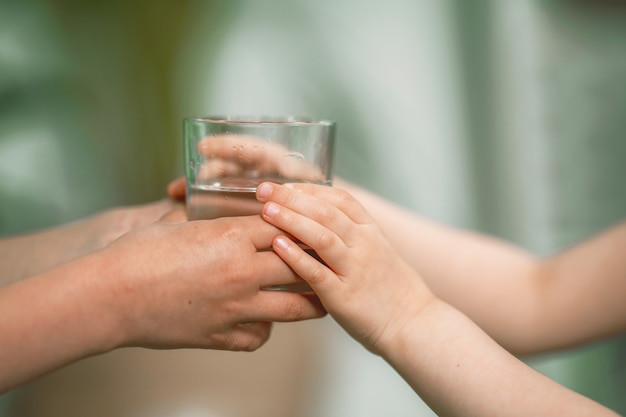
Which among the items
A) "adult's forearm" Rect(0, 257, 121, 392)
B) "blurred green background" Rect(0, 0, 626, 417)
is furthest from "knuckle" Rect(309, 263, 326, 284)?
"blurred green background" Rect(0, 0, 626, 417)

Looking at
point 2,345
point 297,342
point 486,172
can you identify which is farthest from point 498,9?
point 2,345

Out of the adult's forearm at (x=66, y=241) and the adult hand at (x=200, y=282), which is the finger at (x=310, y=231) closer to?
the adult hand at (x=200, y=282)

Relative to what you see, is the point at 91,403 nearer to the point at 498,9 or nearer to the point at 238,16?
the point at 238,16

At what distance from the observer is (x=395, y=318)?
1.48 feet

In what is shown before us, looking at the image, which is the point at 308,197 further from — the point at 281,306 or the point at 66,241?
the point at 66,241

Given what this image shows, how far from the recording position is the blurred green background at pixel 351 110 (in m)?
0.73

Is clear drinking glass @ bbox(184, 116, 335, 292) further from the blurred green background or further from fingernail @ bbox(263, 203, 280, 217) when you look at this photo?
the blurred green background

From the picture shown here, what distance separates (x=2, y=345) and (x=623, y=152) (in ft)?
2.53

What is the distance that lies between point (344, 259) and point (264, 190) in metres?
0.07

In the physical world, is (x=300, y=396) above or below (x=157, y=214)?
below

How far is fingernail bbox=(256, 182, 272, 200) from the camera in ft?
1.38

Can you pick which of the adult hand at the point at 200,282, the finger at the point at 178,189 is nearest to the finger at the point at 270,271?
the adult hand at the point at 200,282

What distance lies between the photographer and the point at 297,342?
74 centimetres

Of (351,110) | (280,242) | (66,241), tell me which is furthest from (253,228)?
(351,110)
